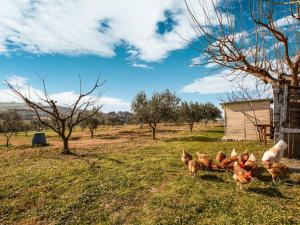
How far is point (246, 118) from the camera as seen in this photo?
94.2 ft

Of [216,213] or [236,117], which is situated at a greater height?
[236,117]

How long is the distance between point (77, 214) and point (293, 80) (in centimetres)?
904

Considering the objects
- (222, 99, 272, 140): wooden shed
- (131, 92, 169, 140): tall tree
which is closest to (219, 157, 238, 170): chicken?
(222, 99, 272, 140): wooden shed

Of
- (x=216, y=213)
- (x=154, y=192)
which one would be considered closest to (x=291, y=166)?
(x=216, y=213)

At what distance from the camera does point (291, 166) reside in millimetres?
8828

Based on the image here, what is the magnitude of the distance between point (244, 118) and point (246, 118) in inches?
9.2

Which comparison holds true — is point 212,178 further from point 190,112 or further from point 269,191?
point 190,112

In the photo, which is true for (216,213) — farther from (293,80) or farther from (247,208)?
(293,80)

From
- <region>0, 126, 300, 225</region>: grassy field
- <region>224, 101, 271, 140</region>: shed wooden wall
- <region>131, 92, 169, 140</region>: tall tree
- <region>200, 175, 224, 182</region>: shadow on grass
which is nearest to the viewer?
<region>0, 126, 300, 225</region>: grassy field

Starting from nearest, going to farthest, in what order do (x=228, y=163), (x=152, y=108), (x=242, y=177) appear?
(x=242, y=177) < (x=228, y=163) < (x=152, y=108)

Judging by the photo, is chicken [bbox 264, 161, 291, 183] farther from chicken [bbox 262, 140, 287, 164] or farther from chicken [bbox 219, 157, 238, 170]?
chicken [bbox 219, 157, 238, 170]

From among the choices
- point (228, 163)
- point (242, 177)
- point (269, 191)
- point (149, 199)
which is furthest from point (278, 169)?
point (149, 199)

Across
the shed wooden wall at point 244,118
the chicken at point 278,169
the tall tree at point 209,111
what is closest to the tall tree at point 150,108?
the shed wooden wall at point 244,118

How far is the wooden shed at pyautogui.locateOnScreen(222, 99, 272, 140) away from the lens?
27.4m
